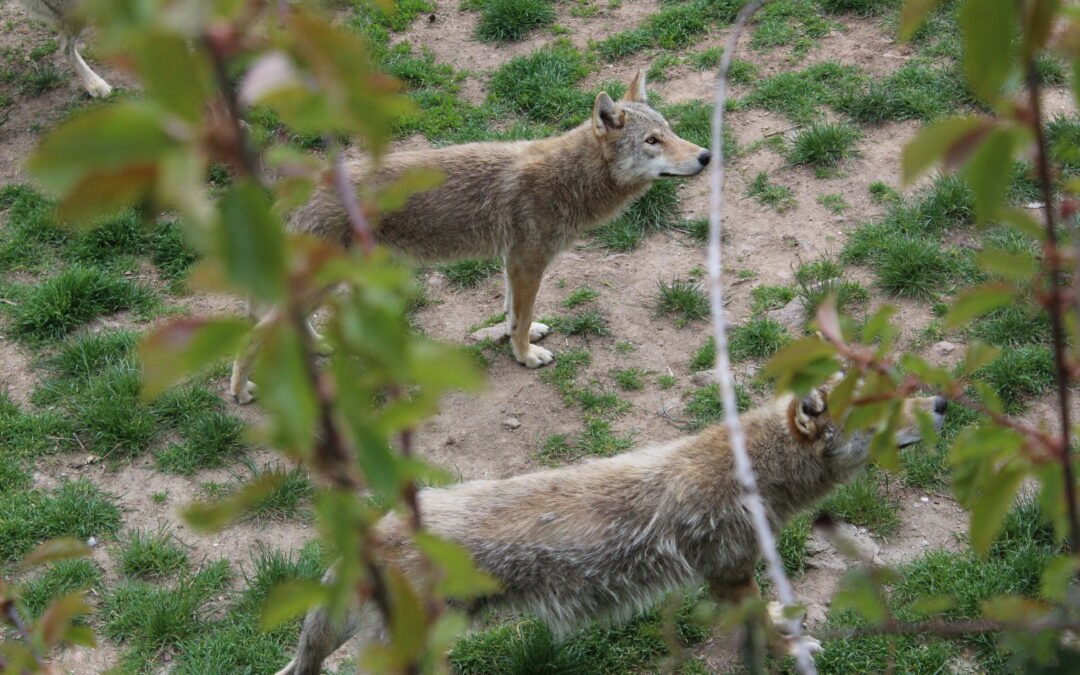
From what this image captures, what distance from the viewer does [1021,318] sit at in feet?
20.3

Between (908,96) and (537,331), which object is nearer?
(537,331)

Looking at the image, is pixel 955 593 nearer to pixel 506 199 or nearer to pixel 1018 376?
pixel 1018 376

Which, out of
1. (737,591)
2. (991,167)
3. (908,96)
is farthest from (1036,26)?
(908,96)

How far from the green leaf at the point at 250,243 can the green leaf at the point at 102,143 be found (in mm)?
77

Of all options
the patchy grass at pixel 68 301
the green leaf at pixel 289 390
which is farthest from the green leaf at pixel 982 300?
the patchy grass at pixel 68 301

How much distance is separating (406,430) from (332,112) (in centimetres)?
41

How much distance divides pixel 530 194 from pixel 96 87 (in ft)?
14.4

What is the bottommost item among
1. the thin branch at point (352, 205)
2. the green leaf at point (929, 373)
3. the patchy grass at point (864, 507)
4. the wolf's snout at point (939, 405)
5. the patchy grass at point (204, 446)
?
the patchy grass at point (204, 446)

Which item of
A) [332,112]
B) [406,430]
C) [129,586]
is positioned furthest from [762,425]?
[332,112]

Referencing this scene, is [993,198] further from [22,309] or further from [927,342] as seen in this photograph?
[22,309]

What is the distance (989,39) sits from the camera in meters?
1.15

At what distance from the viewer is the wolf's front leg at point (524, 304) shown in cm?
645

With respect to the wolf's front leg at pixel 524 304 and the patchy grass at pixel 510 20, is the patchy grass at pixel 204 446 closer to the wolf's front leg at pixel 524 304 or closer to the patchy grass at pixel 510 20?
the wolf's front leg at pixel 524 304

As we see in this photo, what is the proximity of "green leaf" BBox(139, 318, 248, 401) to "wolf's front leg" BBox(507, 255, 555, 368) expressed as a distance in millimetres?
5434
